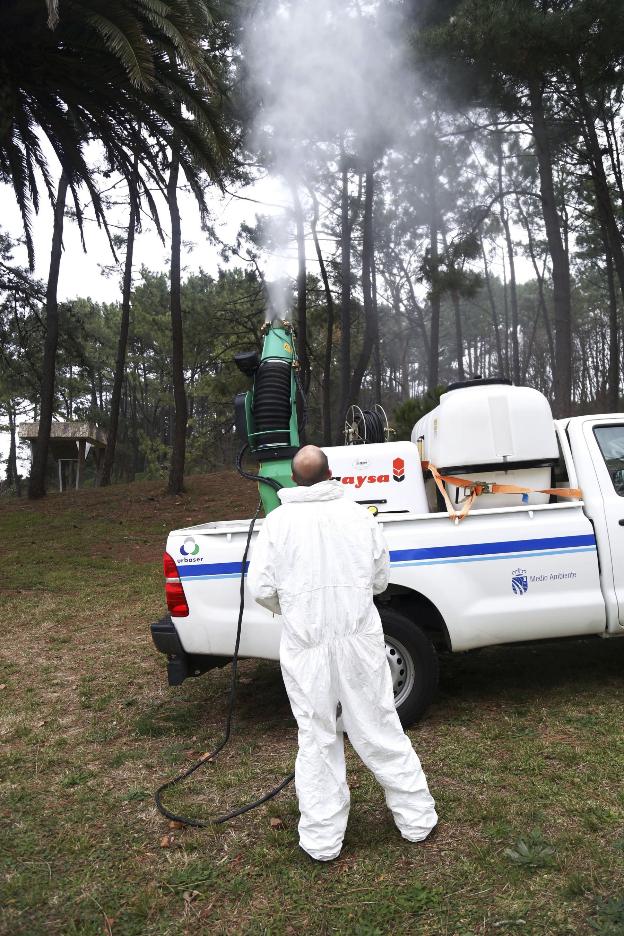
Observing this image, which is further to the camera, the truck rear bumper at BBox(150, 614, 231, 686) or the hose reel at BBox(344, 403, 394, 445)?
the hose reel at BBox(344, 403, 394, 445)

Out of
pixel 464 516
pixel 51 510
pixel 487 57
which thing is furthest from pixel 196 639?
pixel 51 510

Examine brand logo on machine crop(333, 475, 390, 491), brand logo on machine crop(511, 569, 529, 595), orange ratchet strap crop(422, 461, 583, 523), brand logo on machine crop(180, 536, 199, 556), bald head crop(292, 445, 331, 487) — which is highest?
bald head crop(292, 445, 331, 487)

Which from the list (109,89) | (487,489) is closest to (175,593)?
(487,489)

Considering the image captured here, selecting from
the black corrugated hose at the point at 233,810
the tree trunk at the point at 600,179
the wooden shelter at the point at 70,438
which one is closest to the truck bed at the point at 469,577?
the black corrugated hose at the point at 233,810

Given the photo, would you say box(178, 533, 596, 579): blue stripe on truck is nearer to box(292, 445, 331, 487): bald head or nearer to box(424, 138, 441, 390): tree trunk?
box(292, 445, 331, 487): bald head

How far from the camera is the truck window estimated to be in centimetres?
505

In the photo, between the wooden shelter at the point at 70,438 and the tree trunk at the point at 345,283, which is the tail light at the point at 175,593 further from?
the wooden shelter at the point at 70,438

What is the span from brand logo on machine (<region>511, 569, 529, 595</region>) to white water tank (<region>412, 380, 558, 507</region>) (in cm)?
55

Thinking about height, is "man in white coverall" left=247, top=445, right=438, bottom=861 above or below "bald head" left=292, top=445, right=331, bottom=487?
below

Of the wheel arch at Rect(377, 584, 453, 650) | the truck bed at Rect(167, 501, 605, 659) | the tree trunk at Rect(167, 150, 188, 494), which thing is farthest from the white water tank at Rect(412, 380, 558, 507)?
the tree trunk at Rect(167, 150, 188, 494)

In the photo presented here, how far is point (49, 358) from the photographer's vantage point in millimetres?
17516

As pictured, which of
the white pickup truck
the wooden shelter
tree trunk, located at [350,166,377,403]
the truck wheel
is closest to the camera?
the truck wheel

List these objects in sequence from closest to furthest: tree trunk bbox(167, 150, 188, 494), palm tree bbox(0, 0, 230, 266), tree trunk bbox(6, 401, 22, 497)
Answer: palm tree bbox(0, 0, 230, 266)
tree trunk bbox(167, 150, 188, 494)
tree trunk bbox(6, 401, 22, 497)

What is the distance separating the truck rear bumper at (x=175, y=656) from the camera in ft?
15.5
